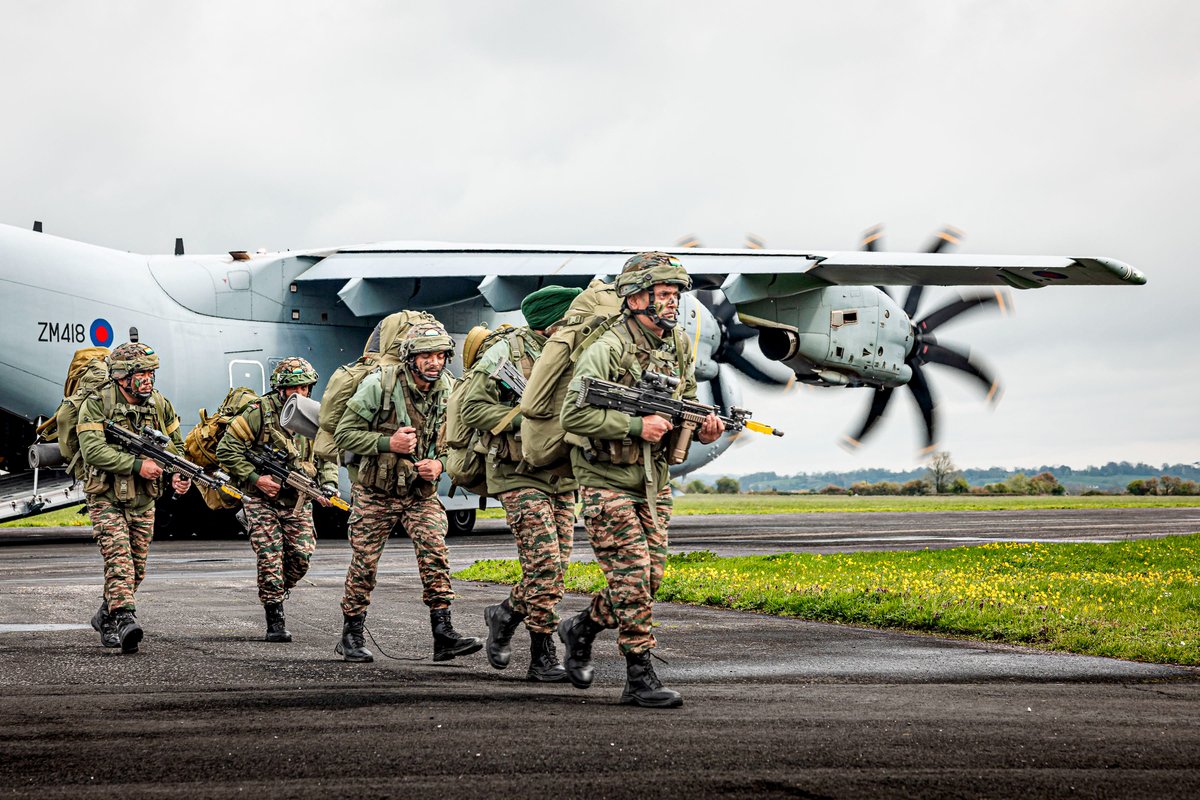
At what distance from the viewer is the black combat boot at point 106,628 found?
31.6 feet

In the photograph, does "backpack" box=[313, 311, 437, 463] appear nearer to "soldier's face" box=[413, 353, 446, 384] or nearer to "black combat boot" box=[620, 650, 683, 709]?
"soldier's face" box=[413, 353, 446, 384]

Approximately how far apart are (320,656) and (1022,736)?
509cm

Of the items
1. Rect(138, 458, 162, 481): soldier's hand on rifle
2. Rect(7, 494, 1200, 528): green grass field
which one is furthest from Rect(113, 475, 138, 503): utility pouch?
Rect(7, 494, 1200, 528): green grass field

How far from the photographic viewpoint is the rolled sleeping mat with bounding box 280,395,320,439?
10.4 metres

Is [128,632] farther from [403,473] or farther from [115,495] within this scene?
[403,473]

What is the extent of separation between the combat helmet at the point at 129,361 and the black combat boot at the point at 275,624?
7.52 ft

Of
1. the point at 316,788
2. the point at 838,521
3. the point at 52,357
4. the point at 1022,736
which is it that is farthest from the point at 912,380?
the point at 316,788

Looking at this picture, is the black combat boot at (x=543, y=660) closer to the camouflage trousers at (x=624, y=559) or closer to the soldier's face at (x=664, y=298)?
the camouflage trousers at (x=624, y=559)

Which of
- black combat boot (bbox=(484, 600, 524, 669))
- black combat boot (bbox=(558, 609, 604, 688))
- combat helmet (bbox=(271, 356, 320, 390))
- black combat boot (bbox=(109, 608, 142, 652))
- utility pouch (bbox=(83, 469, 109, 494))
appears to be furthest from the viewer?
combat helmet (bbox=(271, 356, 320, 390))

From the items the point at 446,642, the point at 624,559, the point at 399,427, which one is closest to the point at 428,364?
the point at 399,427

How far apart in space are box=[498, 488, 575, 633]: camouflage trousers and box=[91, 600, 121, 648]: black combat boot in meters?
3.38

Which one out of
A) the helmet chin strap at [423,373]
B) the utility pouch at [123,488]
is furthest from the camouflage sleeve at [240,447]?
the helmet chin strap at [423,373]

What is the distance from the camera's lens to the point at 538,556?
27.0 feet

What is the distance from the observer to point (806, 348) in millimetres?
23219
